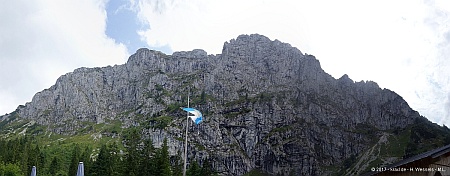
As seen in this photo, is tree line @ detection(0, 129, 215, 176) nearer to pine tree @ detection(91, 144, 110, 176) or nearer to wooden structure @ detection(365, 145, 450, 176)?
pine tree @ detection(91, 144, 110, 176)

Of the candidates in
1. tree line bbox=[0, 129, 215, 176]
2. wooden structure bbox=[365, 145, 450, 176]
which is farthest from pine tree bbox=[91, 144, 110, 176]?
wooden structure bbox=[365, 145, 450, 176]

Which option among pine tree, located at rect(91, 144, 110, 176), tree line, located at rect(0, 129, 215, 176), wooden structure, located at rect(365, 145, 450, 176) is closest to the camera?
wooden structure, located at rect(365, 145, 450, 176)

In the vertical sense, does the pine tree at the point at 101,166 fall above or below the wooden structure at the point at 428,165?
below

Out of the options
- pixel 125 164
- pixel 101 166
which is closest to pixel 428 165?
pixel 125 164

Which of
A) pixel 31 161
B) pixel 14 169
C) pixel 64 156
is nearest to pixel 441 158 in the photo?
pixel 14 169

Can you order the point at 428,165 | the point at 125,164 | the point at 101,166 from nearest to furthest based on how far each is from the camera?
the point at 428,165, the point at 125,164, the point at 101,166

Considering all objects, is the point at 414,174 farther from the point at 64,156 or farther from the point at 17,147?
the point at 64,156

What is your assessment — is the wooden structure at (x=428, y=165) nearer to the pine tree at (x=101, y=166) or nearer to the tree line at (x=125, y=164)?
the tree line at (x=125, y=164)

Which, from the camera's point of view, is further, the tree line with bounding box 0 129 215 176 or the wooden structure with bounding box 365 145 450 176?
the tree line with bounding box 0 129 215 176

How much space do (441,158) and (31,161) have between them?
355 ft

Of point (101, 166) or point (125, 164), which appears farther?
point (101, 166)

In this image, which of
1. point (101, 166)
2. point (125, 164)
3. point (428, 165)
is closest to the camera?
point (428, 165)

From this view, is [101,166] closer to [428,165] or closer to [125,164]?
[125,164]

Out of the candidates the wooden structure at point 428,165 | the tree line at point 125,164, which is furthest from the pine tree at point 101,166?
the wooden structure at point 428,165
